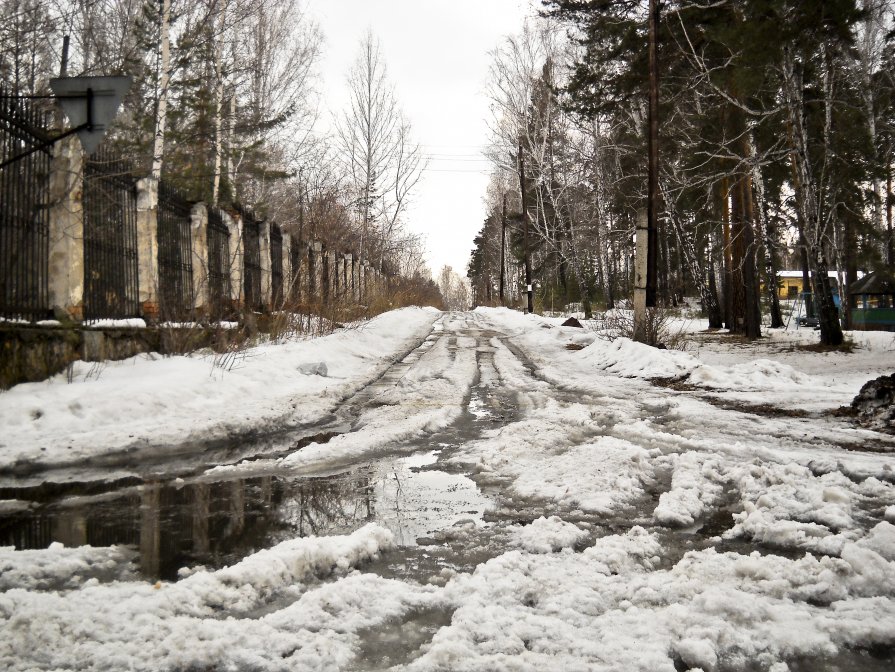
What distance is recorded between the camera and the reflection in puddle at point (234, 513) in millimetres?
2770

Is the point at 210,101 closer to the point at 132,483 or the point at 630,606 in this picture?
the point at 132,483

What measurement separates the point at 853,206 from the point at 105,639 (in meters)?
23.4

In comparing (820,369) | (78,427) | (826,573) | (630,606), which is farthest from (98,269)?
(820,369)

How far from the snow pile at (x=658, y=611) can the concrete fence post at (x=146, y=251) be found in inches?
293

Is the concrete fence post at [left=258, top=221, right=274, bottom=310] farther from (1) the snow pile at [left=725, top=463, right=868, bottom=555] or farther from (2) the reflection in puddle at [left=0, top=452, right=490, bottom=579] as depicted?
(1) the snow pile at [left=725, top=463, right=868, bottom=555]

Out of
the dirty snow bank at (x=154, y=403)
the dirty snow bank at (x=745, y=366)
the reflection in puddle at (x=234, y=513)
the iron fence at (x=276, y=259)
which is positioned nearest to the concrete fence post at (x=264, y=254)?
the iron fence at (x=276, y=259)

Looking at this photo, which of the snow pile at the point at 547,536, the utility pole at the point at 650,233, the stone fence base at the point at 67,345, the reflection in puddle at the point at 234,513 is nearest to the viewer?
the snow pile at the point at 547,536

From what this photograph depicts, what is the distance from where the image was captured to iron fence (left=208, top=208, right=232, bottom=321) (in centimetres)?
1052

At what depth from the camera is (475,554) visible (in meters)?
2.60

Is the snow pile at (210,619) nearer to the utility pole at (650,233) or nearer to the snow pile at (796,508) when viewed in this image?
the snow pile at (796,508)

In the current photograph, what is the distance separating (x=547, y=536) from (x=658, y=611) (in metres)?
0.75

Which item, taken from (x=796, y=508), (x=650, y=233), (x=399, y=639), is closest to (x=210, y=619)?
(x=399, y=639)

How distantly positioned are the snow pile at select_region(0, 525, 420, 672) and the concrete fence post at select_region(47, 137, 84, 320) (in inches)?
210

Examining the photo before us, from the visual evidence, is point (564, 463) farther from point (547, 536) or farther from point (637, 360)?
point (637, 360)
